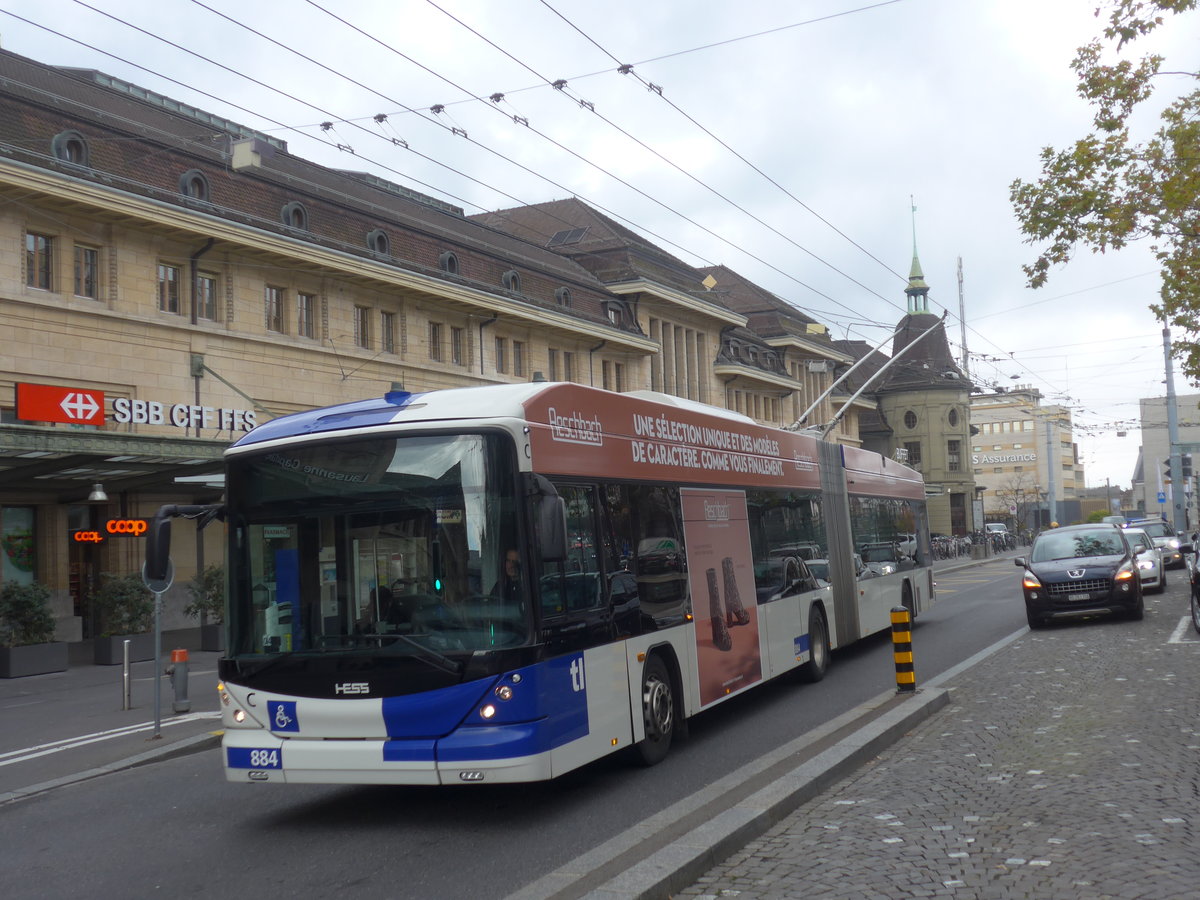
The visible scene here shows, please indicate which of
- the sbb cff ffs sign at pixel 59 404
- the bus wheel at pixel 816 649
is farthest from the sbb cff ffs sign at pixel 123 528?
the bus wheel at pixel 816 649

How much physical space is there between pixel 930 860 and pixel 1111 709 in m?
5.43

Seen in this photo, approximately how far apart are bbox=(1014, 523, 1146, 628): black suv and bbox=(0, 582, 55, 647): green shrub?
15.3 meters

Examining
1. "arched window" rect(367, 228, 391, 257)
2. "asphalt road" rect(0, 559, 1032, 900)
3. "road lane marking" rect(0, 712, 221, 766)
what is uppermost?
"arched window" rect(367, 228, 391, 257)

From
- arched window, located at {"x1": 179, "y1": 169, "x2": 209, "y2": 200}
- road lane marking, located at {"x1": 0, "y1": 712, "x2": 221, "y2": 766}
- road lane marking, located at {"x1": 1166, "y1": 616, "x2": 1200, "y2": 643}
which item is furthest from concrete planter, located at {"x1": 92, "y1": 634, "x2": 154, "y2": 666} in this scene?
road lane marking, located at {"x1": 1166, "y1": 616, "x2": 1200, "y2": 643}

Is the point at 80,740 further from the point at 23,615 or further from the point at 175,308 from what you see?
the point at 175,308

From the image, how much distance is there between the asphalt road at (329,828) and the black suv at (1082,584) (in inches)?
350

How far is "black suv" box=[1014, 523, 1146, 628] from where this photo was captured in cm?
1952

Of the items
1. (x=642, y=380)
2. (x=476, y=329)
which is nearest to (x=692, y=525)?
(x=476, y=329)

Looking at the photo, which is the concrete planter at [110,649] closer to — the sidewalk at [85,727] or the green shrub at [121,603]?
the green shrub at [121,603]

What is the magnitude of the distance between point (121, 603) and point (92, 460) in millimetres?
2727

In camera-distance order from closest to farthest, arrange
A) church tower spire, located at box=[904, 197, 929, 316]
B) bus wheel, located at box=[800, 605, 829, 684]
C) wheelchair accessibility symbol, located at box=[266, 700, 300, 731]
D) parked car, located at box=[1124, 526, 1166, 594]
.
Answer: wheelchair accessibility symbol, located at box=[266, 700, 300, 731], bus wheel, located at box=[800, 605, 829, 684], parked car, located at box=[1124, 526, 1166, 594], church tower spire, located at box=[904, 197, 929, 316]

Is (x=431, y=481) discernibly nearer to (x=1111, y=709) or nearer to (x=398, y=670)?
(x=398, y=670)

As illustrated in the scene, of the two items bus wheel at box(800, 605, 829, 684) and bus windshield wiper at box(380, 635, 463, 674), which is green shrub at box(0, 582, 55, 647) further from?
bus windshield wiper at box(380, 635, 463, 674)

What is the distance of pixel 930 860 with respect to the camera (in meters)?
6.30
